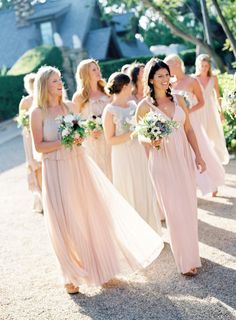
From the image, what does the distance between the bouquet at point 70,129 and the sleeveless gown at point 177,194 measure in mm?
834

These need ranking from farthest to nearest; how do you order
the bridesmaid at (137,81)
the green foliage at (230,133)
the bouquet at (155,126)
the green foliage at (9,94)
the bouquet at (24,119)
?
the green foliage at (9,94)
the green foliage at (230,133)
the bouquet at (24,119)
the bridesmaid at (137,81)
the bouquet at (155,126)

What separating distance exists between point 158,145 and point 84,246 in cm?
129

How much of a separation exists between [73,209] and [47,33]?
38793mm

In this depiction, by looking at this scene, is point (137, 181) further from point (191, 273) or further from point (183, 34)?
point (183, 34)

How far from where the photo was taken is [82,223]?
17.4 ft

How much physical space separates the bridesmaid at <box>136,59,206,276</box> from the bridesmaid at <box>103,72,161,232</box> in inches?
35.5

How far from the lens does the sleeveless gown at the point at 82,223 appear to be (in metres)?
5.21

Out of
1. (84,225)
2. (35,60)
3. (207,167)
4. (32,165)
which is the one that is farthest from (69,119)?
(35,60)

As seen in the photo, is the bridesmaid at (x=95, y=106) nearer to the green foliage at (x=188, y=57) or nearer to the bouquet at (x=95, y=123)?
the bouquet at (x=95, y=123)

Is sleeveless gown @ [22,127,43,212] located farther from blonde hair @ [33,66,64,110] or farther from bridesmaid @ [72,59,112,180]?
blonde hair @ [33,66,64,110]

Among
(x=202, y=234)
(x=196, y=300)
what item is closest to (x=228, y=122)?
(x=202, y=234)

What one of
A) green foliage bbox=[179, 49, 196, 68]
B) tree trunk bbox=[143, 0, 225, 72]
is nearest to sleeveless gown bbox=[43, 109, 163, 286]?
tree trunk bbox=[143, 0, 225, 72]

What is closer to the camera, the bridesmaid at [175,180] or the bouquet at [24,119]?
the bridesmaid at [175,180]

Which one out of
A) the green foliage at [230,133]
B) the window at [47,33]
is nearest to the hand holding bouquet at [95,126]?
the green foliage at [230,133]
